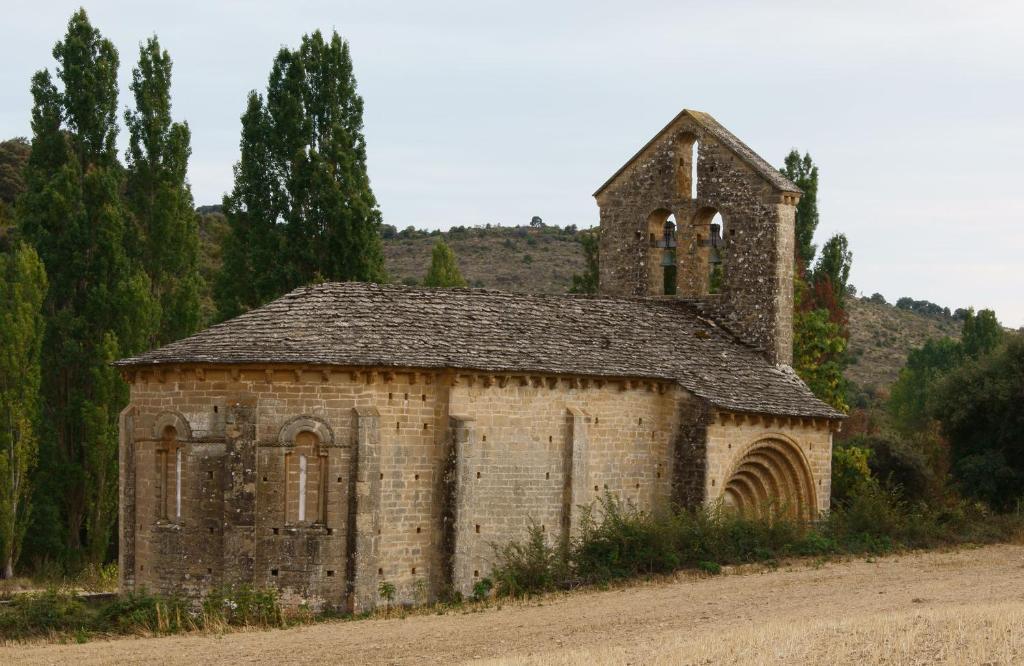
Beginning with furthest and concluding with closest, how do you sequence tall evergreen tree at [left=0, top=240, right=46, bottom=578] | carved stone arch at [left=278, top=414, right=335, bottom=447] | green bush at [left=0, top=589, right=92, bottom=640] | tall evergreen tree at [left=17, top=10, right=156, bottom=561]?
tall evergreen tree at [left=17, top=10, right=156, bottom=561] → tall evergreen tree at [left=0, top=240, right=46, bottom=578] → carved stone arch at [left=278, top=414, right=335, bottom=447] → green bush at [left=0, top=589, right=92, bottom=640]

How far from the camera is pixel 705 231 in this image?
29.1 m

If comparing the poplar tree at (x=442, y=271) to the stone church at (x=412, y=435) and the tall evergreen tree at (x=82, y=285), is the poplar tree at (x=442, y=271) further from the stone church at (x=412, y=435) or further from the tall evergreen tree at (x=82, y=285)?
the stone church at (x=412, y=435)

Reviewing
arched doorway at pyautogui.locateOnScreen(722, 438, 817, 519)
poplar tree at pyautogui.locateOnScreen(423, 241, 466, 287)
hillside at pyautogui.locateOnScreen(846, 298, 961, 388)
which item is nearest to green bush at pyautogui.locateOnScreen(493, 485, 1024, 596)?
arched doorway at pyautogui.locateOnScreen(722, 438, 817, 519)

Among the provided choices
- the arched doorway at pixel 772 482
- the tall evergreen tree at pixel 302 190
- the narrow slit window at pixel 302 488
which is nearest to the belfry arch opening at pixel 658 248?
the arched doorway at pixel 772 482

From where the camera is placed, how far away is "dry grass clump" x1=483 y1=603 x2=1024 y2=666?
15.5m

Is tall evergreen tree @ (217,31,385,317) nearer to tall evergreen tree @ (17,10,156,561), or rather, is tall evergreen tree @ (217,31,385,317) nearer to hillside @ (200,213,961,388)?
tall evergreen tree @ (17,10,156,561)

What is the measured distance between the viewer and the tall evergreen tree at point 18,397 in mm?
29375

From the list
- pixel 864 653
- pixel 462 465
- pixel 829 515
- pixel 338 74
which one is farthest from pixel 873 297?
pixel 864 653

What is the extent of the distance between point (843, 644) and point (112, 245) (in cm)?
2063

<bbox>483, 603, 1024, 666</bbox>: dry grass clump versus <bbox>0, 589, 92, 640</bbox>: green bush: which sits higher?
<bbox>483, 603, 1024, 666</bbox>: dry grass clump

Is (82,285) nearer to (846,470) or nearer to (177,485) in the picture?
(177,485)

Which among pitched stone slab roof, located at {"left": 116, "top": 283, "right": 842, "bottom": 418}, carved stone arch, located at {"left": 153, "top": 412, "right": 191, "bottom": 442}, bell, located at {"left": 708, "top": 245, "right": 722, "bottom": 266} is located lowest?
carved stone arch, located at {"left": 153, "top": 412, "right": 191, "bottom": 442}

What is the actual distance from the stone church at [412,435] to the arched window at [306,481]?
1.2 inches

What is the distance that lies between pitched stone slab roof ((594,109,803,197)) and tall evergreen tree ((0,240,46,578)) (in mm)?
11767
